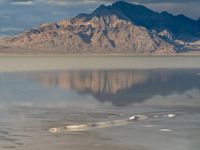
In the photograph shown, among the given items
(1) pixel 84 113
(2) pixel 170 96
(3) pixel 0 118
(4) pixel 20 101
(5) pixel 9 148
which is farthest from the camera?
(2) pixel 170 96

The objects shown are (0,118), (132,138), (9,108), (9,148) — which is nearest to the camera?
(9,148)

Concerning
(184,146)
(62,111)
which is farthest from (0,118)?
(184,146)

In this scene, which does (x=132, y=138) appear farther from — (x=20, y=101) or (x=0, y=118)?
(x=20, y=101)

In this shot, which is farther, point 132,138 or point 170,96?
point 170,96

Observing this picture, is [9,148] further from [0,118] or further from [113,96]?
[113,96]

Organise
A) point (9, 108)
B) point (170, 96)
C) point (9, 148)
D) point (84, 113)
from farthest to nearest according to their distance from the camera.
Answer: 1. point (170, 96)
2. point (9, 108)
3. point (84, 113)
4. point (9, 148)

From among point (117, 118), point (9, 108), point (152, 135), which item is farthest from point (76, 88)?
point (152, 135)
